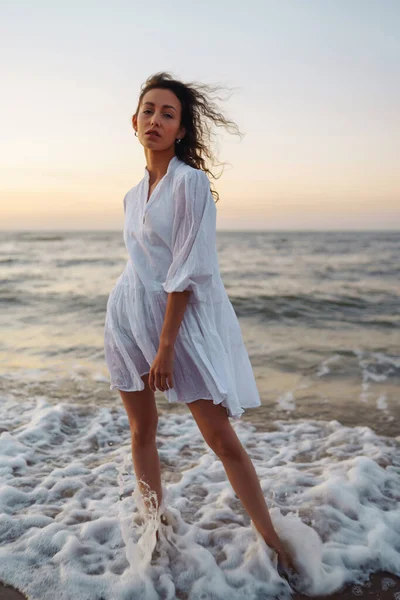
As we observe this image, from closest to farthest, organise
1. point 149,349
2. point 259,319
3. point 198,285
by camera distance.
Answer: point 198,285
point 149,349
point 259,319

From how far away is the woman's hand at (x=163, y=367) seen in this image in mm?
2301

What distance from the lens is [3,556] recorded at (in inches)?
109

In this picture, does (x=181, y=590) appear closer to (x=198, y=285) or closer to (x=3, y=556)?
(x=3, y=556)

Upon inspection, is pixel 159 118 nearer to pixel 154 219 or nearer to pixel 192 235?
pixel 154 219

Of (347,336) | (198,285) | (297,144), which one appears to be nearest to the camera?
(198,285)

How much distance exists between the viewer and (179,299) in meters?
2.27

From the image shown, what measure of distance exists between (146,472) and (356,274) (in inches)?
672

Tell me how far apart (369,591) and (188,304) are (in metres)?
1.61

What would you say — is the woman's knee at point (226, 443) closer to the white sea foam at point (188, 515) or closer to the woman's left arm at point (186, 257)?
the woman's left arm at point (186, 257)

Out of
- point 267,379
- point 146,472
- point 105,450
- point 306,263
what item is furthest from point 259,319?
point 306,263

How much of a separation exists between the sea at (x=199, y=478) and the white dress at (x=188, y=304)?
34.4 inches

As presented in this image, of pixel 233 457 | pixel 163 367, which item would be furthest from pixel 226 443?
pixel 163 367

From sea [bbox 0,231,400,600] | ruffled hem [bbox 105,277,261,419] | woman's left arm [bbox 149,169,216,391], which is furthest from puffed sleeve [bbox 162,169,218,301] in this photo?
sea [bbox 0,231,400,600]

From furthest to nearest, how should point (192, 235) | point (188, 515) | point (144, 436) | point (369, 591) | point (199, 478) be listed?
point (199, 478) → point (188, 515) → point (144, 436) → point (369, 591) → point (192, 235)
